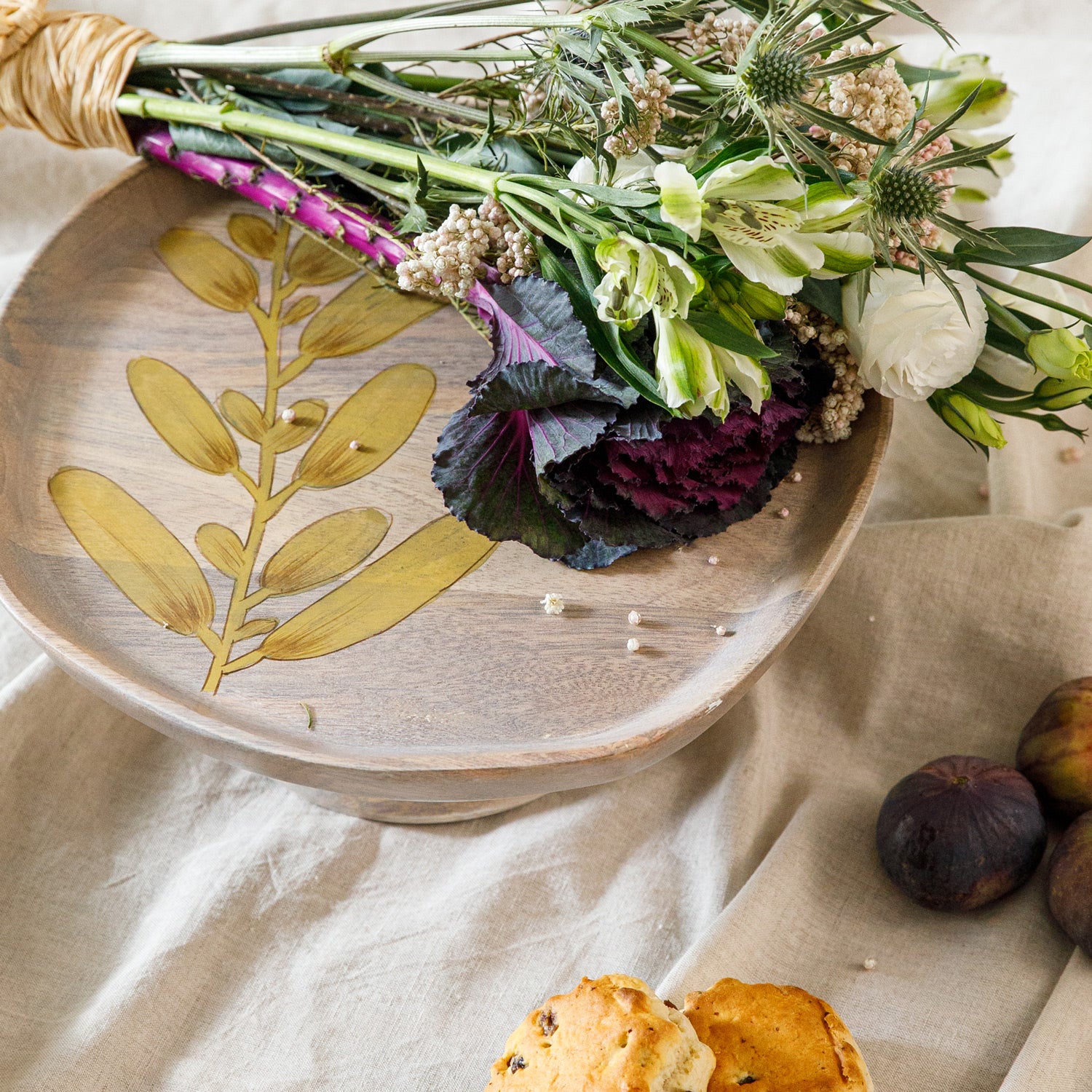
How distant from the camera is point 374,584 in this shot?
775 mm

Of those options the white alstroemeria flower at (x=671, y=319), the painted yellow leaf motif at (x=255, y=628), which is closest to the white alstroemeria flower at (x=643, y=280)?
the white alstroemeria flower at (x=671, y=319)

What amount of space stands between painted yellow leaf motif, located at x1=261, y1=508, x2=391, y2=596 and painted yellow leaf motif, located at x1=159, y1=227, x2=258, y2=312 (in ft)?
0.95

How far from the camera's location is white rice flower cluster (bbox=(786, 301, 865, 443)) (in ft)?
2.50

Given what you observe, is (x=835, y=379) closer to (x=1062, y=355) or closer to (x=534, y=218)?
(x=1062, y=355)

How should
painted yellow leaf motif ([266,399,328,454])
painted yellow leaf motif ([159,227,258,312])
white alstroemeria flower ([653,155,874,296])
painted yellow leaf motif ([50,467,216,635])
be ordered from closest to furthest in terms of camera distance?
white alstroemeria flower ([653,155,874,296])
painted yellow leaf motif ([50,467,216,635])
painted yellow leaf motif ([266,399,328,454])
painted yellow leaf motif ([159,227,258,312])

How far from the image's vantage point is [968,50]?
3.98 ft

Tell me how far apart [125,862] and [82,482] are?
326mm

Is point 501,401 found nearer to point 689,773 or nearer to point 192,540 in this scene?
point 192,540

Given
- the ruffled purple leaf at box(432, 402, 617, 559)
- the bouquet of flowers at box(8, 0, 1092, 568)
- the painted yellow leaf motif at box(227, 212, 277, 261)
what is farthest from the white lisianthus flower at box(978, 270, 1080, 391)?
the painted yellow leaf motif at box(227, 212, 277, 261)

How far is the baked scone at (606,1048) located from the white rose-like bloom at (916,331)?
439mm

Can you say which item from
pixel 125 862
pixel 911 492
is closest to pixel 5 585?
pixel 125 862

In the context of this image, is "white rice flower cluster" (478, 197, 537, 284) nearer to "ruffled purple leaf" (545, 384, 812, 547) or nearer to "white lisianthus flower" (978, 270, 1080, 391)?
"ruffled purple leaf" (545, 384, 812, 547)

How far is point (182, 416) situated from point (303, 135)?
266mm

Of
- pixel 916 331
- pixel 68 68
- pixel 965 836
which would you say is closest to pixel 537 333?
pixel 916 331
